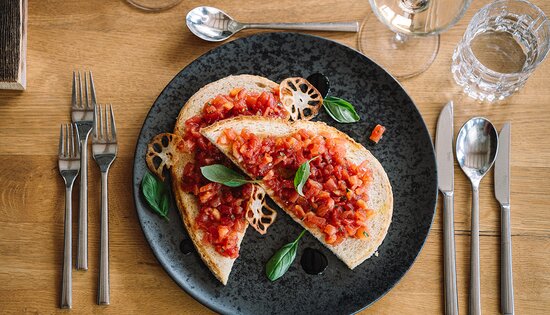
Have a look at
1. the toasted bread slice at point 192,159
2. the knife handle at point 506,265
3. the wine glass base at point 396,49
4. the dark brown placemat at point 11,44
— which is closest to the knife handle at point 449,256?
Answer: the knife handle at point 506,265

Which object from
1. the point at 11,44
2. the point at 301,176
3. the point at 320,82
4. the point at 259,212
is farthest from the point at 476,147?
the point at 11,44

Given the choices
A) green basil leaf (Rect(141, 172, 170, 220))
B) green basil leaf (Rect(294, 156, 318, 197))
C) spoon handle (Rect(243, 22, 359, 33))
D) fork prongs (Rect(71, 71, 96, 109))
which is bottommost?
green basil leaf (Rect(141, 172, 170, 220))

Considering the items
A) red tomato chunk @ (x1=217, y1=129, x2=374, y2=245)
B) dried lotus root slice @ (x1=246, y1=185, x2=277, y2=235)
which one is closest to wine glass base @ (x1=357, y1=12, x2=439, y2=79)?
red tomato chunk @ (x1=217, y1=129, x2=374, y2=245)

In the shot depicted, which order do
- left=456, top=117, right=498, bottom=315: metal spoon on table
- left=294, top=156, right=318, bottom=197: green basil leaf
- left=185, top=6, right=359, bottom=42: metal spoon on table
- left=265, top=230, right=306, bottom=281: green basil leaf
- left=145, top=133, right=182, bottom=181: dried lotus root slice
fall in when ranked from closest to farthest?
left=294, top=156, right=318, bottom=197: green basil leaf
left=265, top=230, right=306, bottom=281: green basil leaf
left=145, top=133, right=182, bottom=181: dried lotus root slice
left=456, top=117, right=498, bottom=315: metal spoon on table
left=185, top=6, right=359, bottom=42: metal spoon on table

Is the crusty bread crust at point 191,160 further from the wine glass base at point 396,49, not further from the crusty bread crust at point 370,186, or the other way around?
the wine glass base at point 396,49

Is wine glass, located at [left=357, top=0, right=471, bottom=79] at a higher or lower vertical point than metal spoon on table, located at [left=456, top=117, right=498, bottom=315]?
higher

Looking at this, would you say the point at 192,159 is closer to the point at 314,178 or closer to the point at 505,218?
the point at 314,178

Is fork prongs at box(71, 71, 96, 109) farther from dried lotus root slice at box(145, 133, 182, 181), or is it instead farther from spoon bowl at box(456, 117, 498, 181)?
spoon bowl at box(456, 117, 498, 181)
